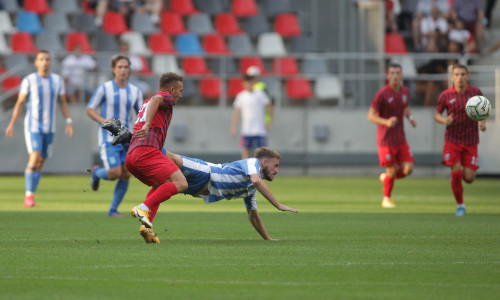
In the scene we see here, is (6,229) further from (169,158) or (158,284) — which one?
(158,284)

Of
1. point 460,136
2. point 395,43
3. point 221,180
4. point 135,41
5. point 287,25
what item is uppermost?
point 287,25

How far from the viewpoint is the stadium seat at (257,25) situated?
2738cm

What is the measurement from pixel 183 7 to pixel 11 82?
6.00m

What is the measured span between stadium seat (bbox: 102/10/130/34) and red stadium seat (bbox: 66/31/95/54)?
80 centimetres

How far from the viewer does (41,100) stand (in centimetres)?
1515

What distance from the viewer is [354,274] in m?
7.35

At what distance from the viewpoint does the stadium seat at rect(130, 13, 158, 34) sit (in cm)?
2688

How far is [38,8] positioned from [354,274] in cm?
2070

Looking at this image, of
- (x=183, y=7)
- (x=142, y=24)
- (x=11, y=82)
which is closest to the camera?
(x=11, y=82)

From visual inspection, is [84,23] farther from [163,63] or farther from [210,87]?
[210,87]

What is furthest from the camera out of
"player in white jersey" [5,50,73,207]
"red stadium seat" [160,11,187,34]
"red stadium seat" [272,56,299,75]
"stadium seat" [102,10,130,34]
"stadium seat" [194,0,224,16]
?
"stadium seat" [194,0,224,16]

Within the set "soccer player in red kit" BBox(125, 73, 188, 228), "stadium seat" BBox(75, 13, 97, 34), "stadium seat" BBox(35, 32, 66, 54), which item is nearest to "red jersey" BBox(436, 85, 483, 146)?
"soccer player in red kit" BBox(125, 73, 188, 228)

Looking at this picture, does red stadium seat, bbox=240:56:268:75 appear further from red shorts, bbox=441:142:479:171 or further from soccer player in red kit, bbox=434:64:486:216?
red shorts, bbox=441:142:479:171

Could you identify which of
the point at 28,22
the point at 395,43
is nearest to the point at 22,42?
the point at 28,22
